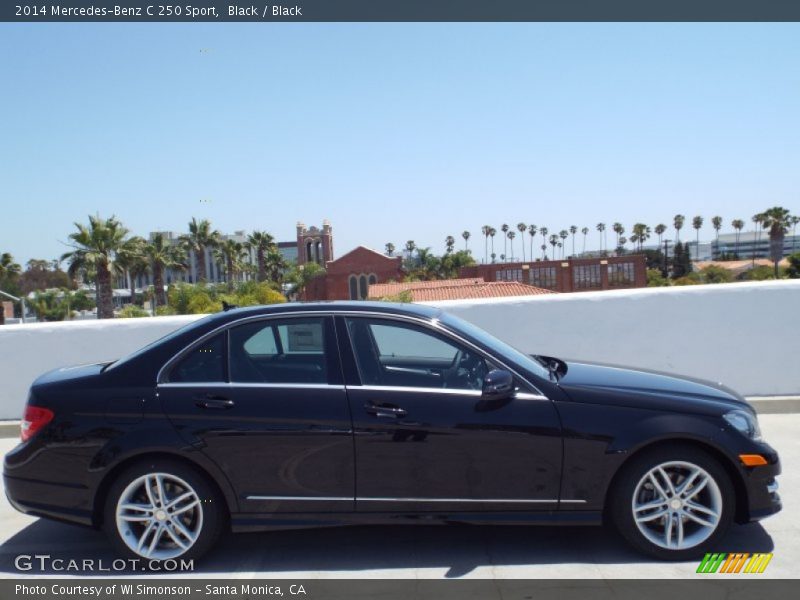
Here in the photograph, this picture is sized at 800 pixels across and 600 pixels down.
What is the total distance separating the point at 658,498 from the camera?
428 centimetres

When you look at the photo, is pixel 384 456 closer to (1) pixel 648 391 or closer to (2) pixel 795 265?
(1) pixel 648 391

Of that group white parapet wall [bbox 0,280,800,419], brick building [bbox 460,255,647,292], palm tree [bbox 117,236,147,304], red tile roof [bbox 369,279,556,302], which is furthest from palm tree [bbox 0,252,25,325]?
white parapet wall [bbox 0,280,800,419]

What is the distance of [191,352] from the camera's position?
14.9 feet

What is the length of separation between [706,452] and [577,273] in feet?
228

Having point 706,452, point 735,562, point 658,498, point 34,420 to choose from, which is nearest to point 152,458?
point 34,420

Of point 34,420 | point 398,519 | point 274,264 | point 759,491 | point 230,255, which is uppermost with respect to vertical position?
point 230,255

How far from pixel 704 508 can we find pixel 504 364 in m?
1.38

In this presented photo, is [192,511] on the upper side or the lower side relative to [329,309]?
lower

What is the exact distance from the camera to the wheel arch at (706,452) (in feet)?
14.0

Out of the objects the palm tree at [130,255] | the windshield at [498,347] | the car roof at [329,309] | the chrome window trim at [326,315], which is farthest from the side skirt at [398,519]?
the palm tree at [130,255]

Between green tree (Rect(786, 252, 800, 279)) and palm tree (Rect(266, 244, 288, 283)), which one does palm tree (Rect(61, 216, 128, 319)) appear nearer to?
palm tree (Rect(266, 244, 288, 283))
